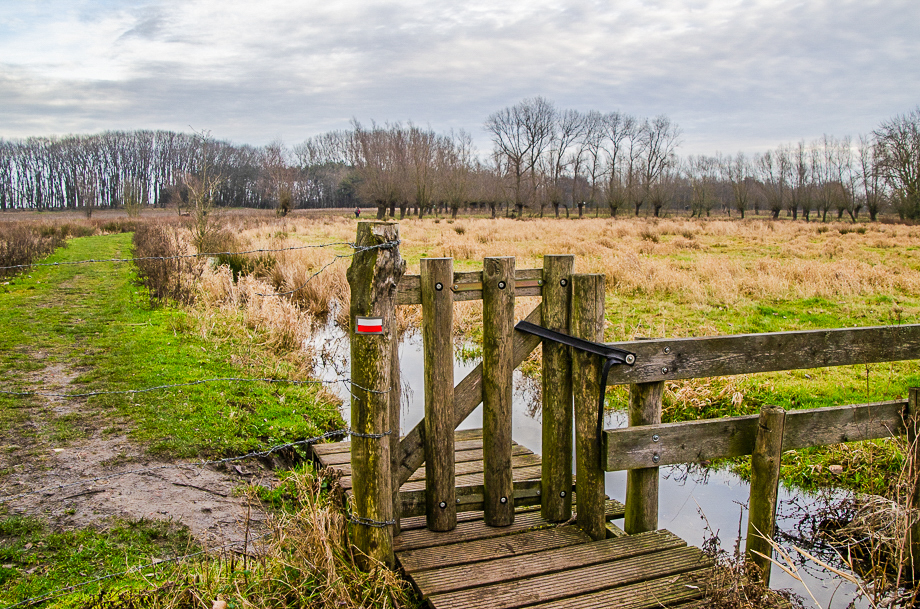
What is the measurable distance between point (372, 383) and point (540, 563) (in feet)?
4.98

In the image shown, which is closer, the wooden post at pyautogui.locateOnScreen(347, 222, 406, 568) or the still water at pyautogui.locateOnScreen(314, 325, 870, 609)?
the wooden post at pyautogui.locateOnScreen(347, 222, 406, 568)

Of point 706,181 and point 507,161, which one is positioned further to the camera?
point 507,161

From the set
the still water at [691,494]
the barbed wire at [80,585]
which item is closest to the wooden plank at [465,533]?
the barbed wire at [80,585]

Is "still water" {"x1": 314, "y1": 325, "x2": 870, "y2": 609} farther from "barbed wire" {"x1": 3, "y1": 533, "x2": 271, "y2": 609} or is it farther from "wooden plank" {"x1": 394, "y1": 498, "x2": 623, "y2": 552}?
"barbed wire" {"x1": 3, "y1": 533, "x2": 271, "y2": 609}

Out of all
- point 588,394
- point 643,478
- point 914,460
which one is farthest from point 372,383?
point 914,460

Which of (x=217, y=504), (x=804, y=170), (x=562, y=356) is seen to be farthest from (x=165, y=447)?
(x=804, y=170)

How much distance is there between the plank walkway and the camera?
3.32m

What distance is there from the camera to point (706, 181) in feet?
231

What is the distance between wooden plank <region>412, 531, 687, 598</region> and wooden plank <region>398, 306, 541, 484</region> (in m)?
0.69

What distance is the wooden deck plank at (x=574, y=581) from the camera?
3.29 m

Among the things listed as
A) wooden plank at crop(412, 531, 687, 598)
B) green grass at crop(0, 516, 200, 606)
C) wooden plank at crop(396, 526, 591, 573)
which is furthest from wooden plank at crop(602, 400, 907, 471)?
green grass at crop(0, 516, 200, 606)

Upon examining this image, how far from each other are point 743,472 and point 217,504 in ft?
17.3

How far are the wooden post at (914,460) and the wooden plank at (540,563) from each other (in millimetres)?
1418

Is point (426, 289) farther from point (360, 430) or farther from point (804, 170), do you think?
point (804, 170)
